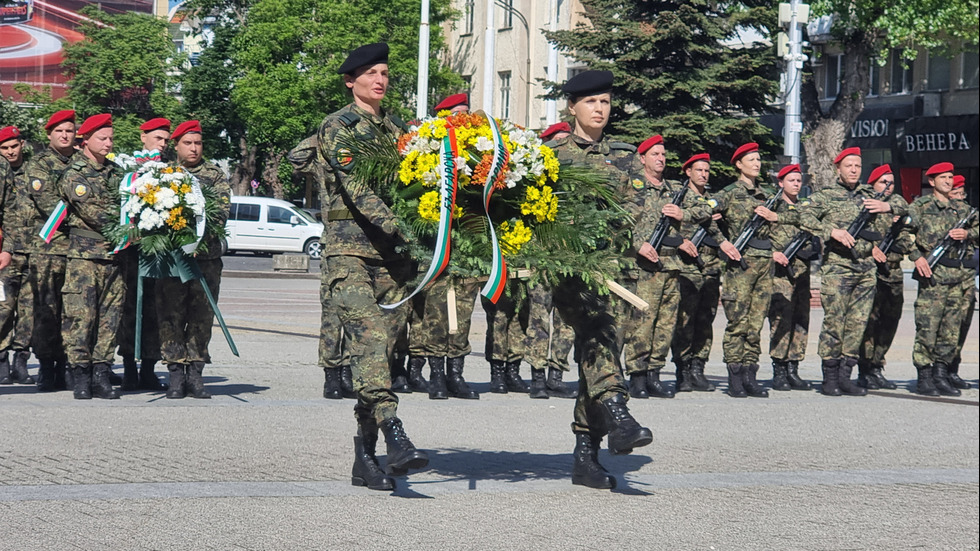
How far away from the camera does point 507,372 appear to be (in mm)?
11273

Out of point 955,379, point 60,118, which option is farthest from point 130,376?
point 955,379

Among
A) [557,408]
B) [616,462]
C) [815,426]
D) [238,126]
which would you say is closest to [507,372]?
A: [557,408]

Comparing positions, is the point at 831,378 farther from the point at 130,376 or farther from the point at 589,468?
the point at 130,376

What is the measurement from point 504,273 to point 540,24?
149 feet

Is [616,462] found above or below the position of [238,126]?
below

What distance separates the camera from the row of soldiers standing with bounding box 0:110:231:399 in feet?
32.7

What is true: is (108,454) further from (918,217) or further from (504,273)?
(918,217)

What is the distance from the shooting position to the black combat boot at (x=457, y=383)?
1076cm

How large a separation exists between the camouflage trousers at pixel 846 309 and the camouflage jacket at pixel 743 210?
658 millimetres

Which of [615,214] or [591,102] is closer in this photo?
[615,214]

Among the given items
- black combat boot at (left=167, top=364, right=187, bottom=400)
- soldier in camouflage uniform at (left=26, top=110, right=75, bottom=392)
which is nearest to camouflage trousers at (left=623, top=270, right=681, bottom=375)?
black combat boot at (left=167, top=364, right=187, bottom=400)

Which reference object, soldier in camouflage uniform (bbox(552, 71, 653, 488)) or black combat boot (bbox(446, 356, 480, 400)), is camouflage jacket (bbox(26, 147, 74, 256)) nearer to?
black combat boot (bbox(446, 356, 480, 400))

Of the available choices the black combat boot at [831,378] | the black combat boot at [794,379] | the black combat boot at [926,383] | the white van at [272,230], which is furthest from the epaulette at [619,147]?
the white van at [272,230]

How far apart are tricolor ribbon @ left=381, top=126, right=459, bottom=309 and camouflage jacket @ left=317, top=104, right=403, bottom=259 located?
0.26m
